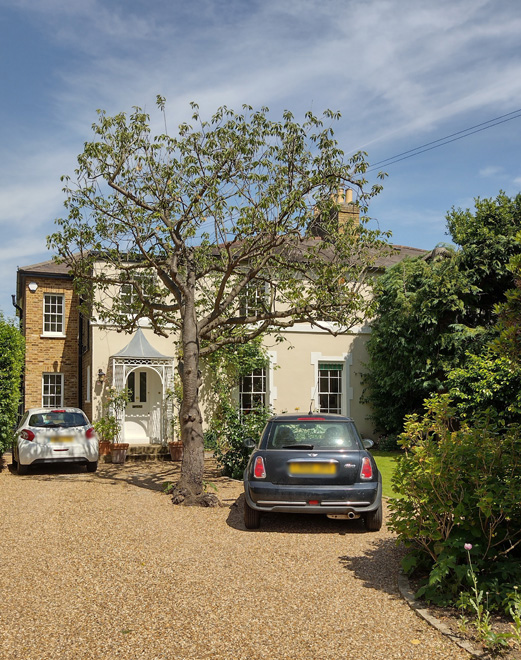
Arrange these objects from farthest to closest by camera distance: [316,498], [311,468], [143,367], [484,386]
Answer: [143,367] < [484,386] < [311,468] < [316,498]

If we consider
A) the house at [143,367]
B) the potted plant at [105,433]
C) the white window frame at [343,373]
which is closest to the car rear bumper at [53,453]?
the potted plant at [105,433]

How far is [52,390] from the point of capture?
21.2 meters

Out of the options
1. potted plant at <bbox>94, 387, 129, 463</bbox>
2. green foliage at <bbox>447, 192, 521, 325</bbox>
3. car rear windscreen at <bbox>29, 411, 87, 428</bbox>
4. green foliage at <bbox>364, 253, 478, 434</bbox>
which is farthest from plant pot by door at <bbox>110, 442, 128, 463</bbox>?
green foliage at <bbox>447, 192, 521, 325</bbox>

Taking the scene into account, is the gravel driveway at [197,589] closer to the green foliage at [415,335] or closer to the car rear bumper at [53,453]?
the car rear bumper at [53,453]

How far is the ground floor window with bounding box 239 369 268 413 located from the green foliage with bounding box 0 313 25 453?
25.2 ft

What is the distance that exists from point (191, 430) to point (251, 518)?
2.73m

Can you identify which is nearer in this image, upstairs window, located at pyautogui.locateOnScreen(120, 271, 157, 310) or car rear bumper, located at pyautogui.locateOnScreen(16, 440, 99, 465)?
upstairs window, located at pyautogui.locateOnScreen(120, 271, 157, 310)

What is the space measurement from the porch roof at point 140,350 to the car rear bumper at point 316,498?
10.7 metres

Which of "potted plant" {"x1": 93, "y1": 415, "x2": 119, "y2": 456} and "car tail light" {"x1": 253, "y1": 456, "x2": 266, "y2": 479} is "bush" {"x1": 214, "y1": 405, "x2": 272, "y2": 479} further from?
"car tail light" {"x1": 253, "y1": 456, "x2": 266, "y2": 479}

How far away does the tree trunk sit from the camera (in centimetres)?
981

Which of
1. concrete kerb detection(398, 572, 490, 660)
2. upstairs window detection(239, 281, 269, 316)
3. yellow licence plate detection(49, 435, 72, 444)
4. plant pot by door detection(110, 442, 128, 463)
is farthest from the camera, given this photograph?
plant pot by door detection(110, 442, 128, 463)

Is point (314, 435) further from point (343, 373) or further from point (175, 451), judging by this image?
point (343, 373)

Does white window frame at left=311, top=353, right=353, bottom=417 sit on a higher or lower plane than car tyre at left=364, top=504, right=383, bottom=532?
higher

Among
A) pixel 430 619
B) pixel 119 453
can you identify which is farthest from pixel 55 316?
pixel 430 619
